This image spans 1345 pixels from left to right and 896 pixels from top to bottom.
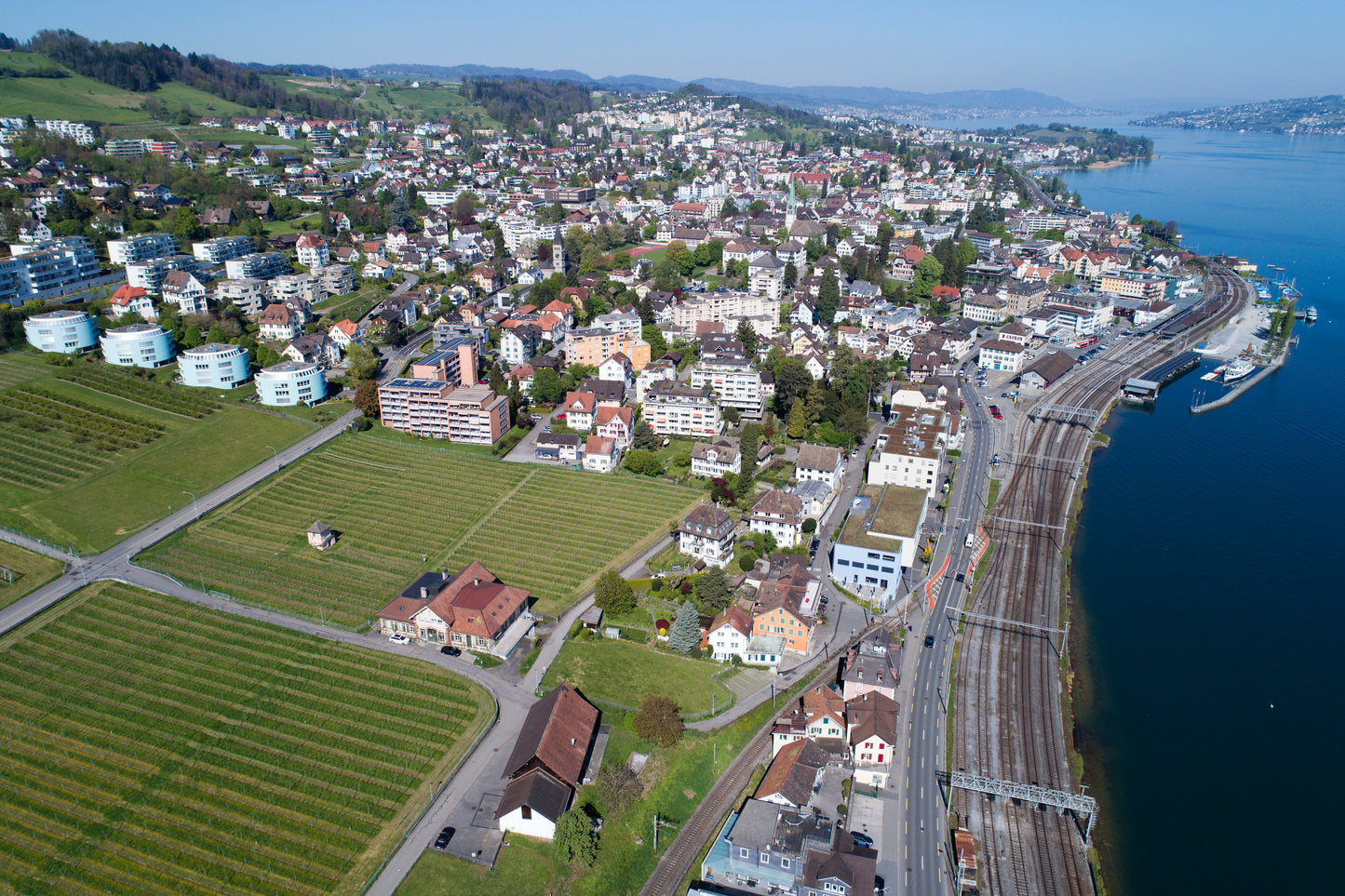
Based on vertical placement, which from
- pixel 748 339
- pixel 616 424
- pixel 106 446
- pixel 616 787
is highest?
pixel 748 339

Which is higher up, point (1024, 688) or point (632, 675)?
point (632, 675)

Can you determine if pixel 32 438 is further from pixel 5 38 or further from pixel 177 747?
pixel 5 38

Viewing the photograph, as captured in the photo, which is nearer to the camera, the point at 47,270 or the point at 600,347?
the point at 600,347

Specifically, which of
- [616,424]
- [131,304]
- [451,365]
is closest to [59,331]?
[131,304]

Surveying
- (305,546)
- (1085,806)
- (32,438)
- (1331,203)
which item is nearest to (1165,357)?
(1085,806)

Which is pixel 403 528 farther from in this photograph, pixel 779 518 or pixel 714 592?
pixel 779 518

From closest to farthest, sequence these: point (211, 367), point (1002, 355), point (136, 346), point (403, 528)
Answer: point (403, 528) → point (211, 367) → point (136, 346) → point (1002, 355)

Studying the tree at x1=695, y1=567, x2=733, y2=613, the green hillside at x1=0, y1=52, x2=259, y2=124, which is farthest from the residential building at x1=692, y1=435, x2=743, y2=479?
the green hillside at x1=0, y1=52, x2=259, y2=124
